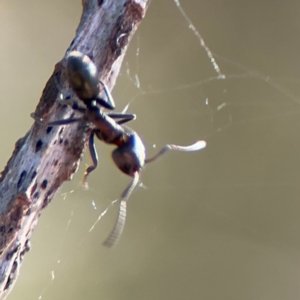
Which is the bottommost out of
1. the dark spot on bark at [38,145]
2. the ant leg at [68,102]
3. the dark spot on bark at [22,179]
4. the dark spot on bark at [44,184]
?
the dark spot on bark at [44,184]

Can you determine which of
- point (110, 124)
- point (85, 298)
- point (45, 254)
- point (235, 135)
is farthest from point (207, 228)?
point (110, 124)

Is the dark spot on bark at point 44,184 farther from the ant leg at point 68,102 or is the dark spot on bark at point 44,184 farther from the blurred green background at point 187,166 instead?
the blurred green background at point 187,166

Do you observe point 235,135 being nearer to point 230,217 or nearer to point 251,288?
point 230,217

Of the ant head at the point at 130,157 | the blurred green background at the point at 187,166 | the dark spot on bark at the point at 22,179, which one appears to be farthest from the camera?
the blurred green background at the point at 187,166

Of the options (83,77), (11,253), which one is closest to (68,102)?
(83,77)

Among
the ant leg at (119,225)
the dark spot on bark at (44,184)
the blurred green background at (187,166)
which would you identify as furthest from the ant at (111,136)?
the blurred green background at (187,166)

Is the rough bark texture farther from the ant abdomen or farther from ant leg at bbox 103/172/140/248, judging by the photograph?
ant leg at bbox 103/172/140/248

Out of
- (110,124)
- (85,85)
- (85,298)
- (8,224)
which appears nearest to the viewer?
(8,224)

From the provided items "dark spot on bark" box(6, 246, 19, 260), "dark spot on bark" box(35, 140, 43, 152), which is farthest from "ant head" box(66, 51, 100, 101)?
"dark spot on bark" box(6, 246, 19, 260)
